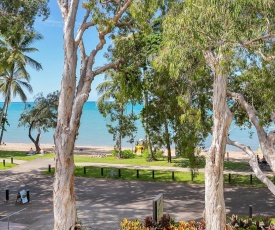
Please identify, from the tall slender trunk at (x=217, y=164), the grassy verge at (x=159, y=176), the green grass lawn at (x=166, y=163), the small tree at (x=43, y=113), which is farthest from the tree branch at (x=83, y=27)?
the small tree at (x=43, y=113)

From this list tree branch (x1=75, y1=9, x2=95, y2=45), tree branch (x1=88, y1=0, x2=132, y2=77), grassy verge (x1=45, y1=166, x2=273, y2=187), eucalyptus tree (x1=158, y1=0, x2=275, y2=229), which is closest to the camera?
eucalyptus tree (x1=158, y1=0, x2=275, y2=229)

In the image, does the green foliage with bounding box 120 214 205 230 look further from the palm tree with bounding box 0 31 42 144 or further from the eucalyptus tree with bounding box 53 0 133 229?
the palm tree with bounding box 0 31 42 144

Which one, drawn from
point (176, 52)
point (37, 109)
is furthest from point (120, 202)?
point (37, 109)

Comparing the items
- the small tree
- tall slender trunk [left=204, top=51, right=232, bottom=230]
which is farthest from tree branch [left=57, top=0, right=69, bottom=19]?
the small tree

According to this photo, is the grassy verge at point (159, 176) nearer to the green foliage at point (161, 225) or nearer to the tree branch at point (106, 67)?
the green foliage at point (161, 225)

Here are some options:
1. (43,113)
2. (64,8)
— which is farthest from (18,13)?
(43,113)

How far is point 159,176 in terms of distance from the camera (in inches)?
950

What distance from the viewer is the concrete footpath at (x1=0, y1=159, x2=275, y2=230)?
14461 millimetres

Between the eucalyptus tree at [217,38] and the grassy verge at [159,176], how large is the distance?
37.8 ft

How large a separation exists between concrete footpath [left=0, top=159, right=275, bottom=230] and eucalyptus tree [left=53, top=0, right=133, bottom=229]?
2.44 m

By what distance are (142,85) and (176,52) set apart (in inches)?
235

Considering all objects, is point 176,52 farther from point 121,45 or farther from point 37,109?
point 37,109

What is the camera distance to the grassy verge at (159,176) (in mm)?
22086

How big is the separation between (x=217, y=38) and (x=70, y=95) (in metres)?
5.37
